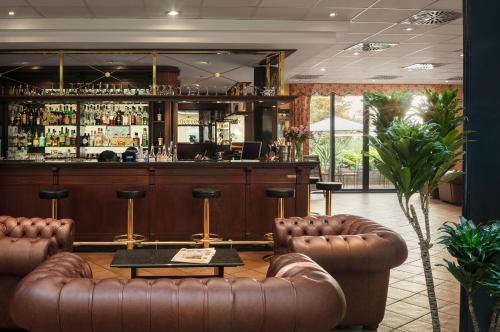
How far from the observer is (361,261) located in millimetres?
3686

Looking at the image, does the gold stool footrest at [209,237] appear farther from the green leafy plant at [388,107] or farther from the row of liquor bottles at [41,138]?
the row of liquor bottles at [41,138]

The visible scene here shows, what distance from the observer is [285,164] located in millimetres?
7133

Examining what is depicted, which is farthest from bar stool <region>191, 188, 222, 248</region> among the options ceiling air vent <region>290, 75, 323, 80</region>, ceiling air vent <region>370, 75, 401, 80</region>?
ceiling air vent <region>370, 75, 401, 80</region>

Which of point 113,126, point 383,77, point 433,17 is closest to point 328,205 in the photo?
point 433,17

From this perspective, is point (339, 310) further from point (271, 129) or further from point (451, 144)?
point (271, 129)

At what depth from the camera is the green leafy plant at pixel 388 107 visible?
10.2 feet

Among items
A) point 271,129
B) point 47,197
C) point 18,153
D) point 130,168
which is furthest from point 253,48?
point 18,153

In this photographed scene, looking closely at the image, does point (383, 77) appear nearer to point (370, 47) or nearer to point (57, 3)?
point (370, 47)

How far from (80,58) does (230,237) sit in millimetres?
4916

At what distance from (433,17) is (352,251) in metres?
5.13

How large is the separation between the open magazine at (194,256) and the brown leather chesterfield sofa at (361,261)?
2.31 feet

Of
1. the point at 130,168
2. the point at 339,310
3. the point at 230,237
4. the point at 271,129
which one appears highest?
the point at 271,129

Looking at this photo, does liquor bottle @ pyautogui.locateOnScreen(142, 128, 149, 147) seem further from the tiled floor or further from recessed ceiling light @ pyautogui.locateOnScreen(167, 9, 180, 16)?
the tiled floor

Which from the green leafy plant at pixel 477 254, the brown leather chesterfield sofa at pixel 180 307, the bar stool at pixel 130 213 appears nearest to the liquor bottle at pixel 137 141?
the bar stool at pixel 130 213
